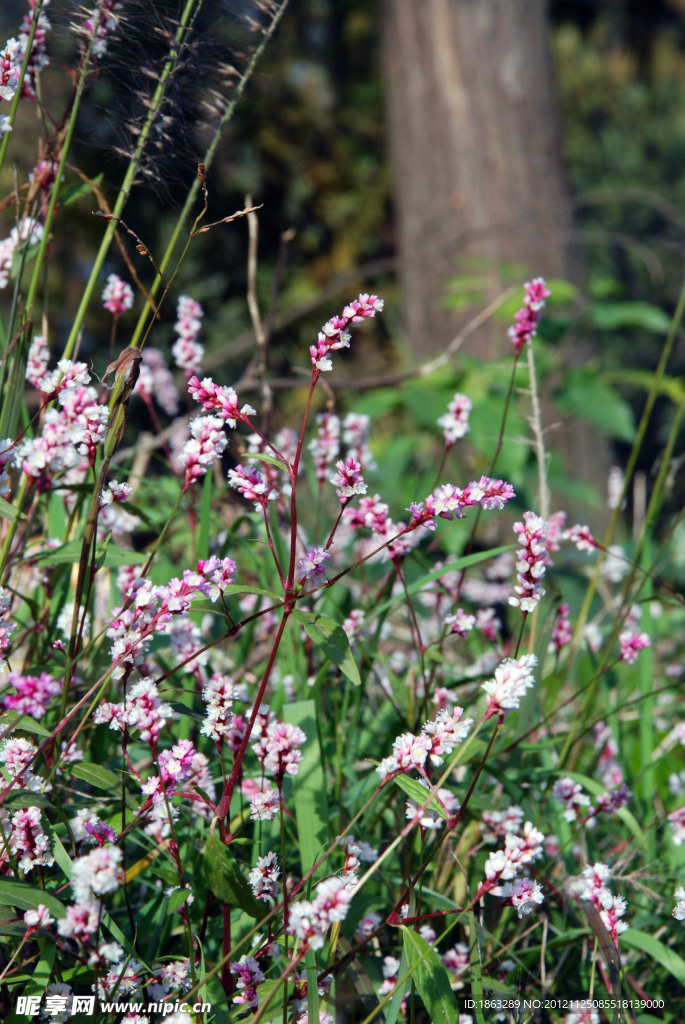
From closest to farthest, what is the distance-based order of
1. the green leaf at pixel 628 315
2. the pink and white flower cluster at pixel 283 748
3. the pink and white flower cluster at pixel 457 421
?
the pink and white flower cluster at pixel 283 748, the pink and white flower cluster at pixel 457 421, the green leaf at pixel 628 315

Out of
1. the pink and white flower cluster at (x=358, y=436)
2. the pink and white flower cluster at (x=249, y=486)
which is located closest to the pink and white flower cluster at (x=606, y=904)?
the pink and white flower cluster at (x=249, y=486)

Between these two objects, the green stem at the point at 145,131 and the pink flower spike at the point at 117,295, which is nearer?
the green stem at the point at 145,131

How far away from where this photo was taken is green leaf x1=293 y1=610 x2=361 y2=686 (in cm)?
82

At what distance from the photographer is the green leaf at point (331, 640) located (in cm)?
82

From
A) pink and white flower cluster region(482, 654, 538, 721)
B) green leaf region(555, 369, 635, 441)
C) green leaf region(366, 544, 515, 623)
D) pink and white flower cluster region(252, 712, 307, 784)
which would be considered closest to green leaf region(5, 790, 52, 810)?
pink and white flower cluster region(252, 712, 307, 784)

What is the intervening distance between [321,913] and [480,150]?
4.52 m

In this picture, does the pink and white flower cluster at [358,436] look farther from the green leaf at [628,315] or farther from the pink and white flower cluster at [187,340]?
the green leaf at [628,315]

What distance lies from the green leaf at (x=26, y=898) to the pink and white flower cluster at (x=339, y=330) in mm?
633

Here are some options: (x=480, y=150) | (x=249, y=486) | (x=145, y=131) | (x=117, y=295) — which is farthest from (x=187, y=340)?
(x=480, y=150)

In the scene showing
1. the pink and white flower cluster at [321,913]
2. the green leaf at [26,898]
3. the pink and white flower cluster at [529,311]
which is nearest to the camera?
the pink and white flower cluster at [321,913]

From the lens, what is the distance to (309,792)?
1.06 metres

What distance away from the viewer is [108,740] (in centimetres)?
126

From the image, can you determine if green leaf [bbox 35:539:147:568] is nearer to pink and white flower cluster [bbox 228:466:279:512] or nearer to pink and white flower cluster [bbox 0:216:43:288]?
pink and white flower cluster [bbox 228:466:279:512]

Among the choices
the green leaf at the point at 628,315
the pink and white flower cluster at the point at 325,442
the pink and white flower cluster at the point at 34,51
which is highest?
the green leaf at the point at 628,315
